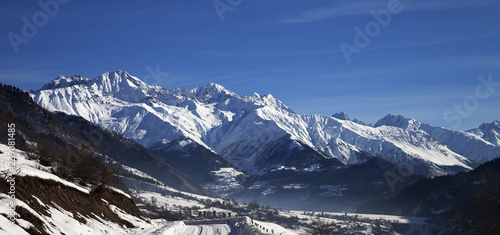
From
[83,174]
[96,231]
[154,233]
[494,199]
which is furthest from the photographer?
[83,174]

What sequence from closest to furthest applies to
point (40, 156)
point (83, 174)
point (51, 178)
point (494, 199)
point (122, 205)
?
point (494, 199) → point (51, 178) → point (40, 156) → point (83, 174) → point (122, 205)

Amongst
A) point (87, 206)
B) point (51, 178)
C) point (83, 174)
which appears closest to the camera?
point (51, 178)

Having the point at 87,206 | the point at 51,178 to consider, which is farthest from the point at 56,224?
the point at 87,206

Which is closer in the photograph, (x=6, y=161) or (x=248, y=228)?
(x=6, y=161)

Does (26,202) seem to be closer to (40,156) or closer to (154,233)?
(154,233)

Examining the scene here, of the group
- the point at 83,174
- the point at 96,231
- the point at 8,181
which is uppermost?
the point at 83,174

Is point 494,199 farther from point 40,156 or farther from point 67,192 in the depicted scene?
point 40,156

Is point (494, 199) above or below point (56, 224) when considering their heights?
above

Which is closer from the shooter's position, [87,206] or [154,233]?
[87,206]

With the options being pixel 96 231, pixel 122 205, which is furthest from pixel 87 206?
pixel 122 205
